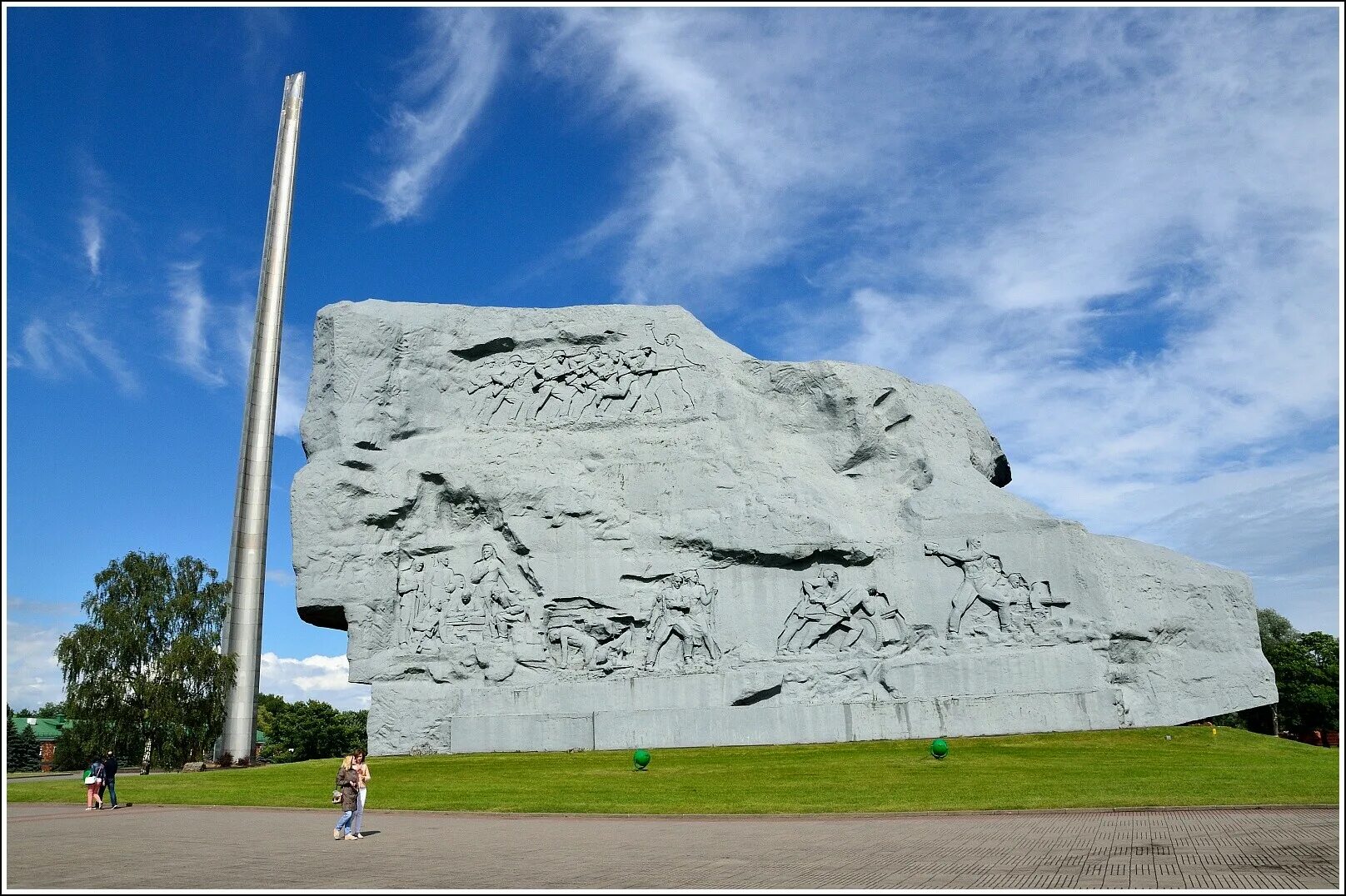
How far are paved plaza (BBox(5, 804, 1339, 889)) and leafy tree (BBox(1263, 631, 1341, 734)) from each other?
2504 centimetres

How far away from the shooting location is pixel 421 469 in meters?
19.5

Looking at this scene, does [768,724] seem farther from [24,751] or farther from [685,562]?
[24,751]

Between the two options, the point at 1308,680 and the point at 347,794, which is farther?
the point at 1308,680

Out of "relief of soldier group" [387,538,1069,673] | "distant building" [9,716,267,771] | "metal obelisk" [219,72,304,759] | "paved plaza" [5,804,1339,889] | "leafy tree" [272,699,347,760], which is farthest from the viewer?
"leafy tree" [272,699,347,760]

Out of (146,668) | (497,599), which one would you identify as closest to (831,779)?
(497,599)

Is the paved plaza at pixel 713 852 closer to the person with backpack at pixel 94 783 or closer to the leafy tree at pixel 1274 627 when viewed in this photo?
the person with backpack at pixel 94 783

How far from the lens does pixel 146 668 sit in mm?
22016

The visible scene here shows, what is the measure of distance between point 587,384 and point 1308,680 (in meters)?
24.7

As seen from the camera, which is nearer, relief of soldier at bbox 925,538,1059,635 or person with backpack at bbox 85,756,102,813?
person with backpack at bbox 85,756,102,813

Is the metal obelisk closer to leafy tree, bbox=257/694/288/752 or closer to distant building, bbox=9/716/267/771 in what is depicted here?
distant building, bbox=9/716/267/771

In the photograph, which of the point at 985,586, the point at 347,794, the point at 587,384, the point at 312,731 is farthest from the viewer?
the point at 312,731

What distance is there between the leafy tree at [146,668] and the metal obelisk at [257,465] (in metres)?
0.77

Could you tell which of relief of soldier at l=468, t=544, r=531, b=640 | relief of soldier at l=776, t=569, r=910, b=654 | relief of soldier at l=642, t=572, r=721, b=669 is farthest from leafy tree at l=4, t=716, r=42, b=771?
relief of soldier at l=776, t=569, r=910, b=654

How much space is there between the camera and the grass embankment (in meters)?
10.6
